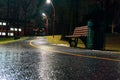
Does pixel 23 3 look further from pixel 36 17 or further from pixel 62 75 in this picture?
pixel 62 75

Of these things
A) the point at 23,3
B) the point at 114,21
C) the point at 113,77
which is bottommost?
the point at 113,77

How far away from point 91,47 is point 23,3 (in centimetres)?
8002

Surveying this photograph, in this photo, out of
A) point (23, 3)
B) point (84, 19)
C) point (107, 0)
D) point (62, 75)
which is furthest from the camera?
point (23, 3)

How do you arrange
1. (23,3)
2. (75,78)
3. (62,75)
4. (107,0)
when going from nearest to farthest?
(75,78), (62,75), (107,0), (23,3)

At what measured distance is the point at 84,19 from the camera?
36.8 metres

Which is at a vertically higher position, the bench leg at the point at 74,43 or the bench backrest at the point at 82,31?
the bench backrest at the point at 82,31

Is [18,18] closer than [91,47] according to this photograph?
No

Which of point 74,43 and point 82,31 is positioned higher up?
point 82,31

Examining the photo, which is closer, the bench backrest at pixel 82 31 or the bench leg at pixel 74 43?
the bench backrest at pixel 82 31

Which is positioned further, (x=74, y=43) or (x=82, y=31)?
(x=74, y=43)

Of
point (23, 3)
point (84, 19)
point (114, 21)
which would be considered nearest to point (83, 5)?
point (84, 19)

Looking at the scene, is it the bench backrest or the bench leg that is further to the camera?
the bench leg

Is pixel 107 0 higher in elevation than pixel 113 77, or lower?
higher

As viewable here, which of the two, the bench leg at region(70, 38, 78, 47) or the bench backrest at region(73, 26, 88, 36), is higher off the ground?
the bench backrest at region(73, 26, 88, 36)
